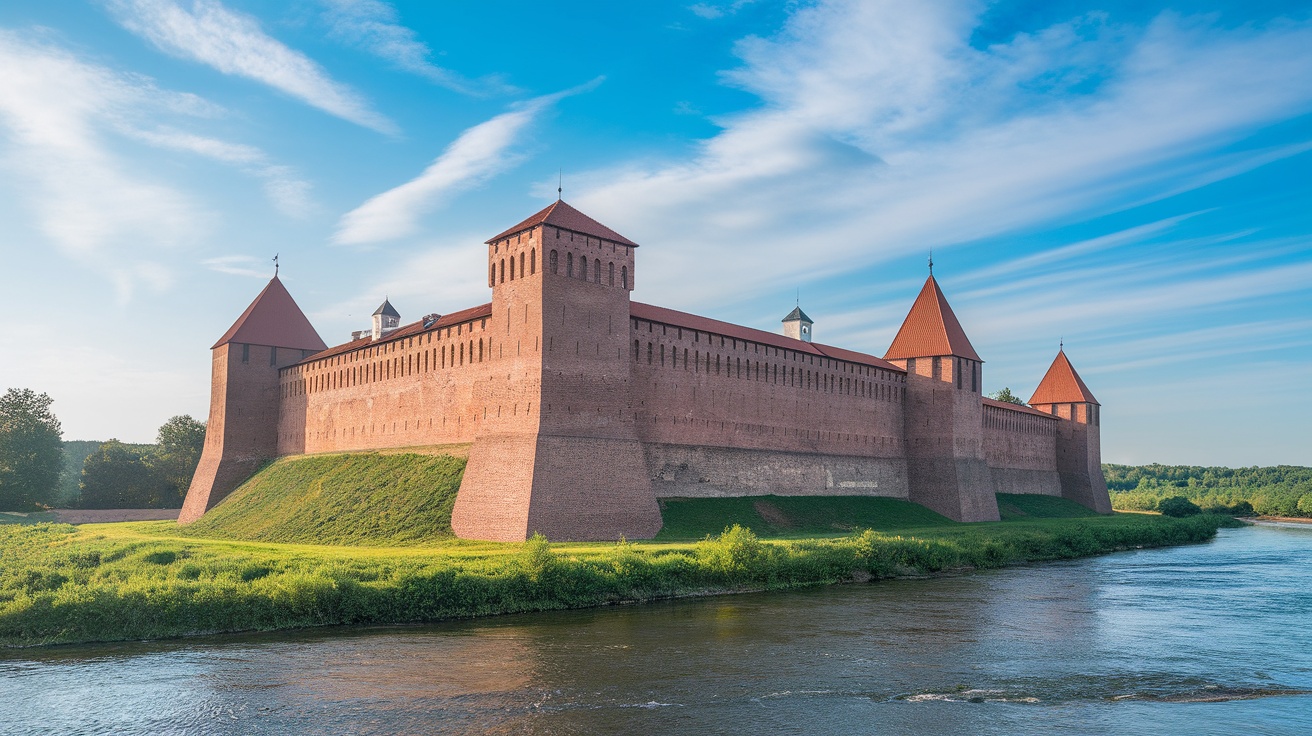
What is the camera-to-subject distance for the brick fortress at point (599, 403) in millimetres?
26109

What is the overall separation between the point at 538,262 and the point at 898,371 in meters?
21.1

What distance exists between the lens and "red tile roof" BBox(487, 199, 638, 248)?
88.9 ft

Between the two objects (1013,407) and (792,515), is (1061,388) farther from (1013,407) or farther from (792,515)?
(792,515)

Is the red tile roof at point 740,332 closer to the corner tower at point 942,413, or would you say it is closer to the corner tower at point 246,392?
the corner tower at point 942,413

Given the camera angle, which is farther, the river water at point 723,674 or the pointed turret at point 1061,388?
the pointed turret at point 1061,388


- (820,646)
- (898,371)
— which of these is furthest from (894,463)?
(820,646)

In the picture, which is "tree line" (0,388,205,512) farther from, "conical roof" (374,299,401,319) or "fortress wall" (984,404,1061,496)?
"fortress wall" (984,404,1061,496)

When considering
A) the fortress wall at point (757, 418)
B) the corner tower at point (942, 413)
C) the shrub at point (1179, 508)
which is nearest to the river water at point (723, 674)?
the fortress wall at point (757, 418)

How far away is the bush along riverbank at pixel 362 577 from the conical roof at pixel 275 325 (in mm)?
15277

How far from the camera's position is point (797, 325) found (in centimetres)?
4816

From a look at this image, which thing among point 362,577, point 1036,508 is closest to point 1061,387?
point 1036,508

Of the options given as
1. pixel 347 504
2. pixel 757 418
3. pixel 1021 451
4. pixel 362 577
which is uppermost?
pixel 757 418

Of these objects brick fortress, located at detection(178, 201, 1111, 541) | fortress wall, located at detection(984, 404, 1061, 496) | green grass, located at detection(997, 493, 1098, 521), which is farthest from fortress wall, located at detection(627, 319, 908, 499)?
fortress wall, located at detection(984, 404, 1061, 496)

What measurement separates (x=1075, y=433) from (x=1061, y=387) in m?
3.18
